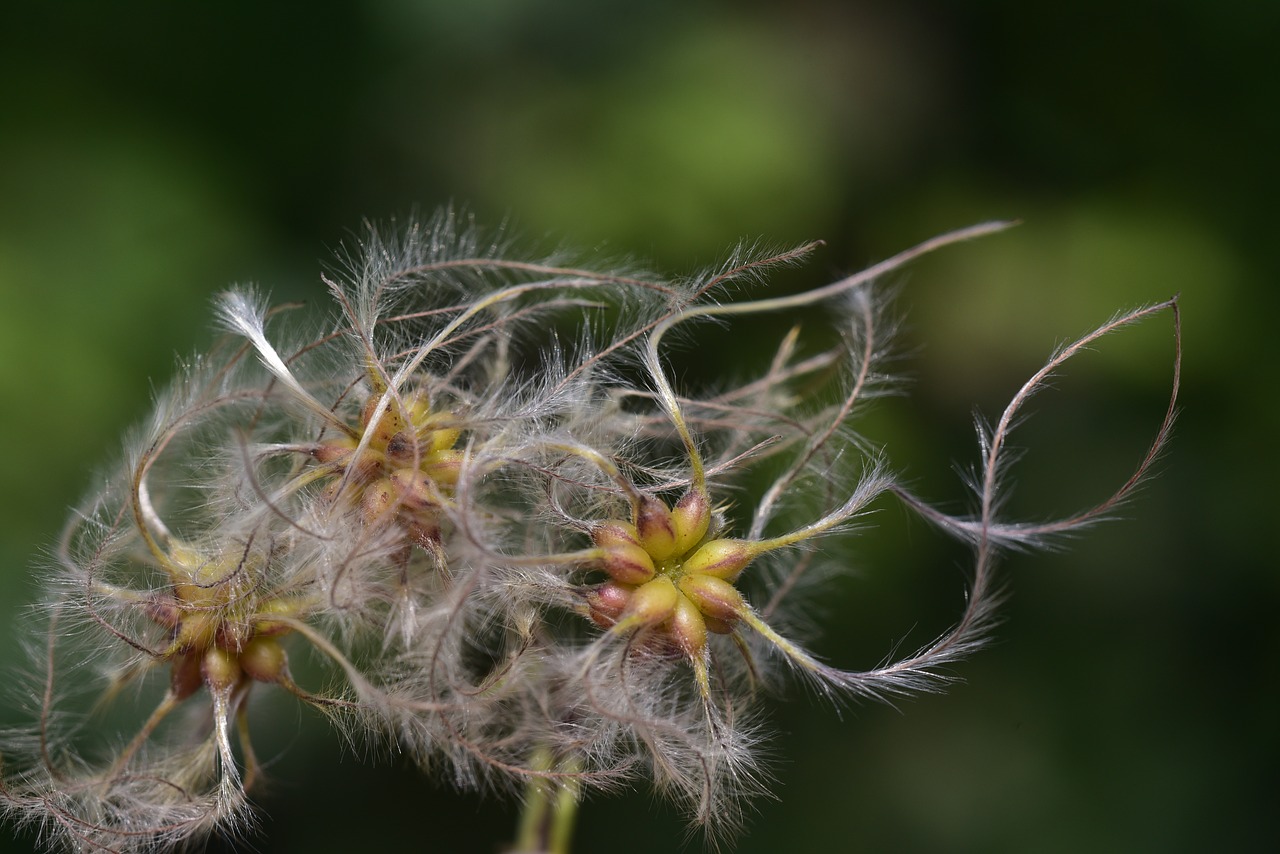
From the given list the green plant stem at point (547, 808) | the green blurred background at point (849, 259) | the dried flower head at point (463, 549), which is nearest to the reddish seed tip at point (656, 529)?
the dried flower head at point (463, 549)

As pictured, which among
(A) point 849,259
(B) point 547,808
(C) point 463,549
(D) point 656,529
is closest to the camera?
(C) point 463,549

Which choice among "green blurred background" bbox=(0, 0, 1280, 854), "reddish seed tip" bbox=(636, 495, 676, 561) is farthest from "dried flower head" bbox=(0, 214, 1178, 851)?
"green blurred background" bbox=(0, 0, 1280, 854)

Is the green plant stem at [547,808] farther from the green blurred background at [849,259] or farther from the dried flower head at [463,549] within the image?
the green blurred background at [849,259]

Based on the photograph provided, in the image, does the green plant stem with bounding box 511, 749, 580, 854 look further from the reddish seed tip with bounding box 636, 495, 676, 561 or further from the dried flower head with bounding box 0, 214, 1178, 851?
the reddish seed tip with bounding box 636, 495, 676, 561

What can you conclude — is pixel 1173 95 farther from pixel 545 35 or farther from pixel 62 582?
pixel 62 582

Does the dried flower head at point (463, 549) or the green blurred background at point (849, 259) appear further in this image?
the green blurred background at point (849, 259)

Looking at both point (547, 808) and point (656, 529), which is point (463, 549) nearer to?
point (656, 529)

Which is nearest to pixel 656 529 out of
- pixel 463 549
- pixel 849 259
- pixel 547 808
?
pixel 463 549

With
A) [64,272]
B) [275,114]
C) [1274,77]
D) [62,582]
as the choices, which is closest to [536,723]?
[62,582]
